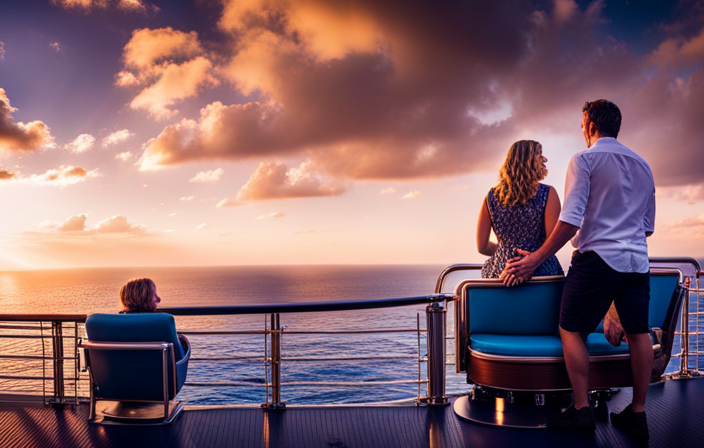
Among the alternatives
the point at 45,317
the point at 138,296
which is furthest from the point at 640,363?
the point at 45,317

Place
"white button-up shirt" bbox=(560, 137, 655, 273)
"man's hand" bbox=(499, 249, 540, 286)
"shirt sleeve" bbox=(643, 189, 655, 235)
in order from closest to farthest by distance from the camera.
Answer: "white button-up shirt" bbox=(560, 137, 655, 273)
"shirt sleeve" bbox=(643, 189, 655, 235)
"man's hand" bbox=(499, 249, 540, 286)

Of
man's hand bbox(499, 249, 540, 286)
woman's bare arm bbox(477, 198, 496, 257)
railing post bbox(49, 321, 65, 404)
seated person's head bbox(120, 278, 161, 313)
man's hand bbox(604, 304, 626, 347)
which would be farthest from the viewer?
railing post bbox(49, 321, 65, 404)

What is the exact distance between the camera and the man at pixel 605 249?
2.40 meters

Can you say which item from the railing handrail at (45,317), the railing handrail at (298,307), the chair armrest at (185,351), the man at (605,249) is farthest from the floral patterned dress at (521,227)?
the railing handrail at (45,317)

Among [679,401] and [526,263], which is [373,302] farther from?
[679,401]

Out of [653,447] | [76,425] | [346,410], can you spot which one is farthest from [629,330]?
[76,425]

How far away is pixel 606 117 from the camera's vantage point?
2.50 m

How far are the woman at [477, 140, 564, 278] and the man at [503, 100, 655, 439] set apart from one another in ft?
1.04

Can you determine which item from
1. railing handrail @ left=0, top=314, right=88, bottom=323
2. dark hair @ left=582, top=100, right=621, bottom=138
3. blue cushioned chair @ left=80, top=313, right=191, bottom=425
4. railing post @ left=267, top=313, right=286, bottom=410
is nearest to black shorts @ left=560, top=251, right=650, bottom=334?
dark hair @ left=582, top=100, right=621, bottom=138

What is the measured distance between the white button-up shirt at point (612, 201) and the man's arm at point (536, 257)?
0.06 metres

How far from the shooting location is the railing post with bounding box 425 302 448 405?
3.09 metres

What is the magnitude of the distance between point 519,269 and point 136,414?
2.40m

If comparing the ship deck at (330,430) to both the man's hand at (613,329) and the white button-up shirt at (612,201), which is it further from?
the white button-up shirt at (612,201)

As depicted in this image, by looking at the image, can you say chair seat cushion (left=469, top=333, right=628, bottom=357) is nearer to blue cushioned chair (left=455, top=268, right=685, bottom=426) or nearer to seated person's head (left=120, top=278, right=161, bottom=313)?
blue cushioned chair (left=455, top=268, right=685, bottom=426)
